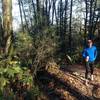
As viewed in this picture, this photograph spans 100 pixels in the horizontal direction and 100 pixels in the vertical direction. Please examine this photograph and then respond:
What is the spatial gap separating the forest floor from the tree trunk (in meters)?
2.11

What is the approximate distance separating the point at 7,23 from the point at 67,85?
379 centimetres

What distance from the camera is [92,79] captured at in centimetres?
1443

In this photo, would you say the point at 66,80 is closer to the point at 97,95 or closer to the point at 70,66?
the point at 97,95

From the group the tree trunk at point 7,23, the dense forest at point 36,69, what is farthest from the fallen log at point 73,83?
the tree trunk at point 7,23

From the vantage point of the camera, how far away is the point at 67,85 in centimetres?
1409

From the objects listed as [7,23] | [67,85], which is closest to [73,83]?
[67,85]

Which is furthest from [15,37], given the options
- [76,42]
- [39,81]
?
[76,42]

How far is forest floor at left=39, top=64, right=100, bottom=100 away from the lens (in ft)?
43.0

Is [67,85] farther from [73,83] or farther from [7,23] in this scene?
[7,23]

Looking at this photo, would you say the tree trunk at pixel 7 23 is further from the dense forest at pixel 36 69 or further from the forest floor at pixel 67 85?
the forest floor at pixel 67 85

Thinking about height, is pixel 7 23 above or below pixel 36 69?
above

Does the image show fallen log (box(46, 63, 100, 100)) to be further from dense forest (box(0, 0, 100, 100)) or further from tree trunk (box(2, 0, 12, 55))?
tree trunk (box(2, 0, 12, 55))

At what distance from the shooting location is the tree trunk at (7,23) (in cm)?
1449

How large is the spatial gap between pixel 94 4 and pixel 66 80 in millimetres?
13654
